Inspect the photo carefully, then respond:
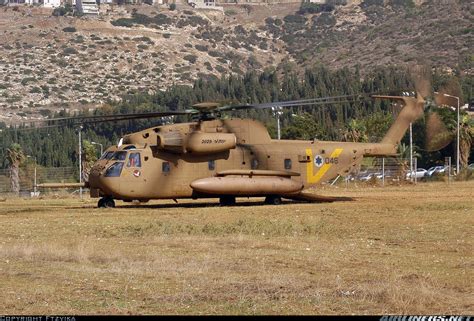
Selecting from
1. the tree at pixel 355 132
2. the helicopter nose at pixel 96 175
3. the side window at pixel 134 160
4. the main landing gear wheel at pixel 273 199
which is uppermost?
the side window at pixel 134 160

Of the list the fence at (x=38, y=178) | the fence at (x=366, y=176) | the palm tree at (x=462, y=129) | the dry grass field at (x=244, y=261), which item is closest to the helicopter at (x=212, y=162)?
the dry grass field at (x=244, y=261)

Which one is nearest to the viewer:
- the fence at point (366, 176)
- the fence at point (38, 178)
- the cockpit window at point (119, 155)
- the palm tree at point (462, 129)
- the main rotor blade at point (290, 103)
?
the main rotor blade at point (290, 103)

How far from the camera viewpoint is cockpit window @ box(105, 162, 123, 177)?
42531mm

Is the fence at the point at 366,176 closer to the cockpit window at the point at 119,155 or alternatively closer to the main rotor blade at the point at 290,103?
the main rotor blade at the point at 290,103

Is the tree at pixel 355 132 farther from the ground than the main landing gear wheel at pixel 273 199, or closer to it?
closer to it

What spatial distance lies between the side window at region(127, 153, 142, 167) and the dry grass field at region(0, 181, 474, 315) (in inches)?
134

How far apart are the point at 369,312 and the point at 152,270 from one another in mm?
6659

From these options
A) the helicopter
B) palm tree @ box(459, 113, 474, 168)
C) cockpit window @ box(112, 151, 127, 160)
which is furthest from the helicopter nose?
palm tree @ box(459, 113, 474, 168)

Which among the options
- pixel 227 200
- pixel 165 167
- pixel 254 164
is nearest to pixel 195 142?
pixel 165 167

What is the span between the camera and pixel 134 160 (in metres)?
42.8

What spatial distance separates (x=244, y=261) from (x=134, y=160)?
1925 centimetres

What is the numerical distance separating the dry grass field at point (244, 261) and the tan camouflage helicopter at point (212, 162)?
3.16 metres

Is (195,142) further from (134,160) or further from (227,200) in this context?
(227,200)

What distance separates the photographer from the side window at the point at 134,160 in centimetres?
4278
